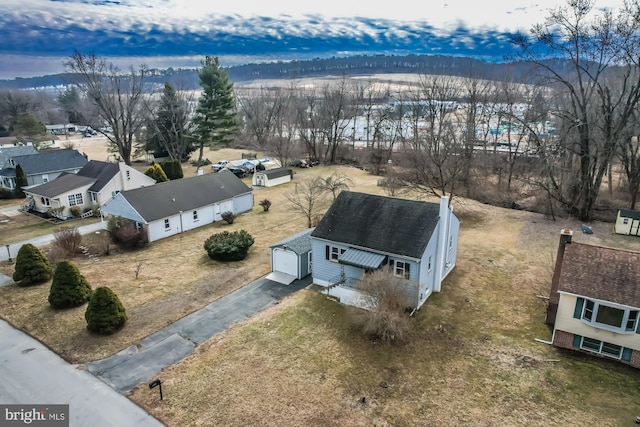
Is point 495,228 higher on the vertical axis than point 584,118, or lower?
lower

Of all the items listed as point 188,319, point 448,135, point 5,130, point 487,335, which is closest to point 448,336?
point 487,335

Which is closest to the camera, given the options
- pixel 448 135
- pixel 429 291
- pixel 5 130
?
pixel 429 291

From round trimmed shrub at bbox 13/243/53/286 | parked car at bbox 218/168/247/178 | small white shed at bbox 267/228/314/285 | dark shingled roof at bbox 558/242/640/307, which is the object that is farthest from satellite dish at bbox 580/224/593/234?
parked car at bbox 218/168/247/178

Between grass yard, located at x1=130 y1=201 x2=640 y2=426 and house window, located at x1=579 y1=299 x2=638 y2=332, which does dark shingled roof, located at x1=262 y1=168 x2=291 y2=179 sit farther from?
house window, located at x1=579 y1=299 x2=638 y2=332

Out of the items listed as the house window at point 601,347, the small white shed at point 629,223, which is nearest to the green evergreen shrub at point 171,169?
the house window at point 601,347

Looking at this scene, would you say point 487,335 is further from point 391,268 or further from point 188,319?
point 188,319

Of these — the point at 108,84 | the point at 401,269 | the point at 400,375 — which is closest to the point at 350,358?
the point at 400,375
